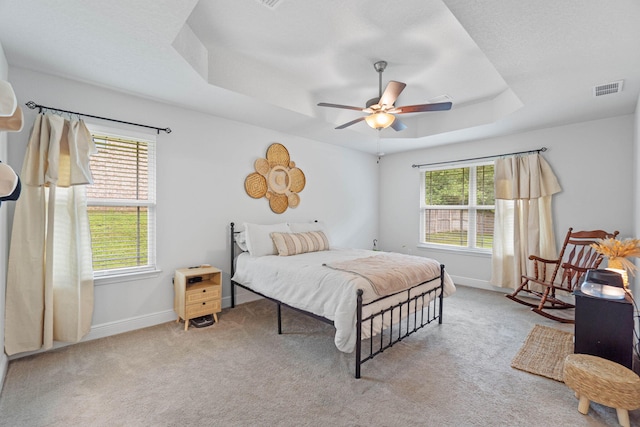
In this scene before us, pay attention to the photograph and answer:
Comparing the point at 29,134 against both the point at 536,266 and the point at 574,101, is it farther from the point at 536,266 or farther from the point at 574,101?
the point at 536,266

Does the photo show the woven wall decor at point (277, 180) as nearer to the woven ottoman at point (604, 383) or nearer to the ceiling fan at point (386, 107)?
the ceiling fan at point (386, 107)

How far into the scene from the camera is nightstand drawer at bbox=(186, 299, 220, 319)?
10.3 ft

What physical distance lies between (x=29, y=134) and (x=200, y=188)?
1.56 metres

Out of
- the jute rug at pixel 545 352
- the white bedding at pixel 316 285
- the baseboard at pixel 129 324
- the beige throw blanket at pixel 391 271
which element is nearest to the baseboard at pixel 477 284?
the jute rug at pixel 545 352

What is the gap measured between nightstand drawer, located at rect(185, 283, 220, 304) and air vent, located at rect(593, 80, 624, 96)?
442 cm

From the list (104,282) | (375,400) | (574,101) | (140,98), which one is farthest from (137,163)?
(574,101)

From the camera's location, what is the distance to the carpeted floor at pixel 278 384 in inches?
72.0

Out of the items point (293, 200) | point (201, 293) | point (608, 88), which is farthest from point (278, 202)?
point (608, 88)

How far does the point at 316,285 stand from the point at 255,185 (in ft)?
6.83

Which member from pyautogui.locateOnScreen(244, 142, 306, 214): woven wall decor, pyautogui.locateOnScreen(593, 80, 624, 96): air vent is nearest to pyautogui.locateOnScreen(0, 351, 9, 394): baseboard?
pyautogui.locateOnScreen(244, 142, 306, 214): woven wall decor

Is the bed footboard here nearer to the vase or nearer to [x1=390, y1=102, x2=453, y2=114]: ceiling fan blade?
the vase

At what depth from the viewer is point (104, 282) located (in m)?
2.95

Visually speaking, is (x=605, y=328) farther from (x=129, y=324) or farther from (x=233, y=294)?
(x=129, y=324)

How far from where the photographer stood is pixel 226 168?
3875 millimetres
